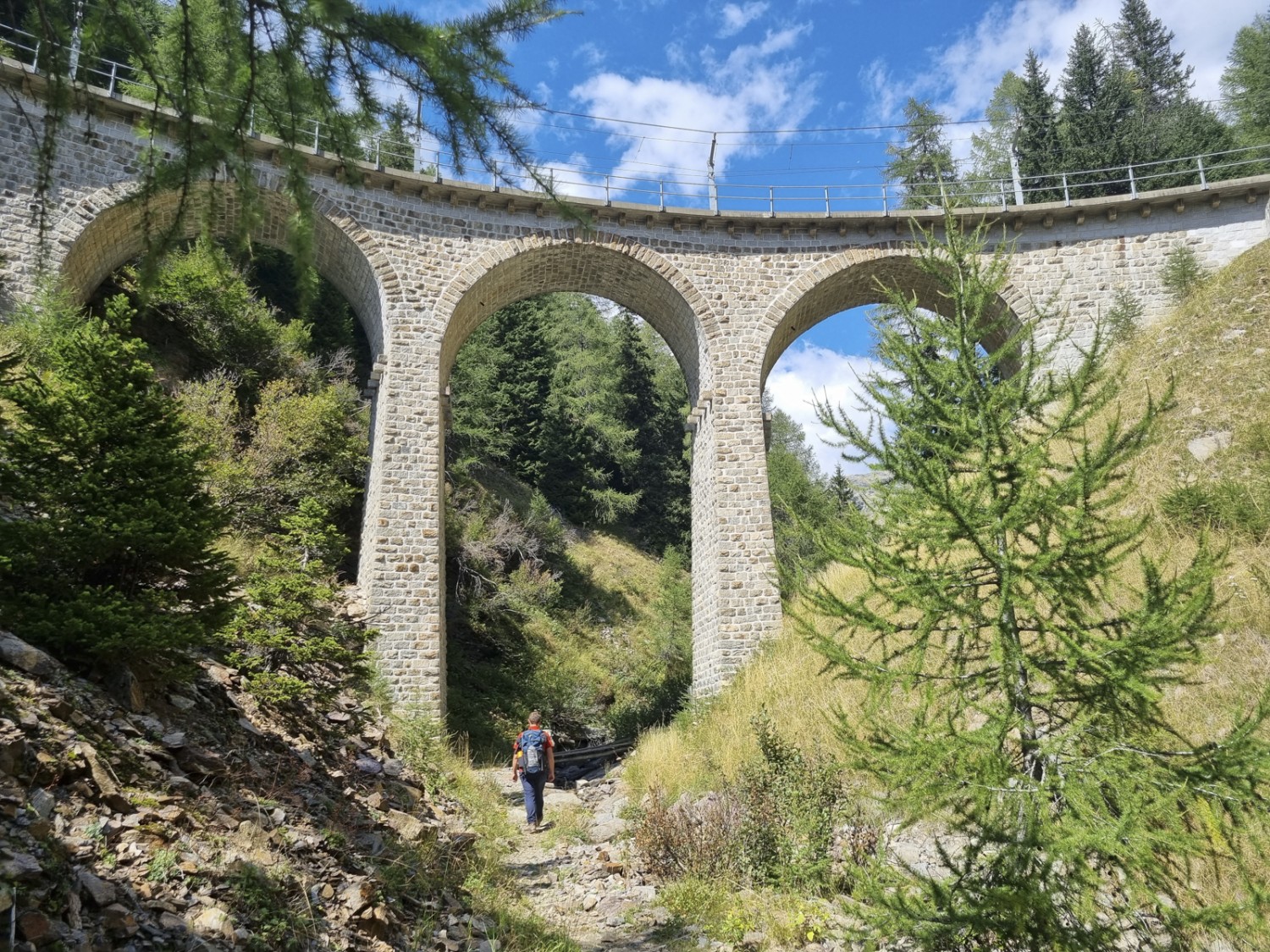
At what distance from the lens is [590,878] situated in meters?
7.26

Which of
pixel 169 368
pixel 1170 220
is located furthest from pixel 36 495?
pixel 1170 220

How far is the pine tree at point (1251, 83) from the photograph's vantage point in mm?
26703

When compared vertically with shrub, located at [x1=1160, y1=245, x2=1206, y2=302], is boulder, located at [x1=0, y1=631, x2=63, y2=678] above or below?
below

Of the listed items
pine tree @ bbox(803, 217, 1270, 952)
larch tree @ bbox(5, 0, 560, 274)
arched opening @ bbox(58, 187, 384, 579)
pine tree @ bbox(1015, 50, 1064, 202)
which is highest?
pine tree @ bbox(1015, 50, 1064, 202)

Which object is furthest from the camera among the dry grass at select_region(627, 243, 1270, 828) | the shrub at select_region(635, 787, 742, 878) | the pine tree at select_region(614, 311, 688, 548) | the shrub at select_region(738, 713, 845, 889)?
the pine tree at select_region(614, 311, 688, 548)

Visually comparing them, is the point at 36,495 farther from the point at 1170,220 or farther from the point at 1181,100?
the point at 1181,100

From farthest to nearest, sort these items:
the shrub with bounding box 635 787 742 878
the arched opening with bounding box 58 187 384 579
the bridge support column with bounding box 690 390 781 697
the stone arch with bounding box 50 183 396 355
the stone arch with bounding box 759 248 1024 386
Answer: the stone arch with bounding box 759 248 1024 386, the bridge support column with bounding box 690 390 781 697, the arched opening with bounding box 58 187 384 579, the stone arch with bounding box 50 183 396 355, the shrub with bounding box 635 787 742 878

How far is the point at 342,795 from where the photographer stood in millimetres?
6461

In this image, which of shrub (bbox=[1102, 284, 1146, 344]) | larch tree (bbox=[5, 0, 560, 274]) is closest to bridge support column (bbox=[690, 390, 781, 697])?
shrub (bbox=[1102, 284, 1146, 344])

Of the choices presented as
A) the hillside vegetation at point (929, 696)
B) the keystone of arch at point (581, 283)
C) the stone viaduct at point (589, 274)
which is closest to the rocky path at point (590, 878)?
the hillside vegetation at point (929, 696)

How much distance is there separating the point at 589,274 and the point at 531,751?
9092 mm

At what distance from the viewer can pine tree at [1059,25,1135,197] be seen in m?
24.8

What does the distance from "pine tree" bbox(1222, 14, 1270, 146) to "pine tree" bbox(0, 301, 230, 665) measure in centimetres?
3072

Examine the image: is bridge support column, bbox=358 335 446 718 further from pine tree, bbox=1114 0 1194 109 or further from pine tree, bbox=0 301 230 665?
pine tree, bbox=1114 0 1194 109
